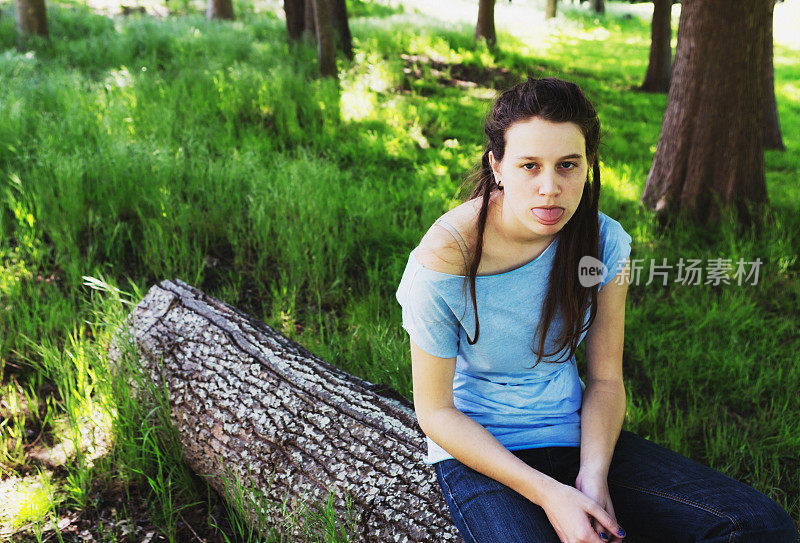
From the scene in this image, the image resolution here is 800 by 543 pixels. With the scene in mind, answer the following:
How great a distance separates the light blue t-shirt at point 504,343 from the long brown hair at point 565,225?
3 centimetres

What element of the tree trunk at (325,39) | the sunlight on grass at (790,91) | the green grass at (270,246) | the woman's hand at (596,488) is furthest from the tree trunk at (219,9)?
the woman's hand at (596,488)

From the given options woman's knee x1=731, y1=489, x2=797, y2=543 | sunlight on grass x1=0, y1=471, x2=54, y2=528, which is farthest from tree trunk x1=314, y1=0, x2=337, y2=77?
woman's knee x1=731, y1=489, x2=797, y2=543

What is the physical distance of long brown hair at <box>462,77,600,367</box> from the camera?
1.83 metres

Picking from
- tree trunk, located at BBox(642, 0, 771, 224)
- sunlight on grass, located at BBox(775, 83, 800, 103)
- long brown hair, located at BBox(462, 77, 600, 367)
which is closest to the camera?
long brown hair, located at BBox(462, 77, 600, 367)

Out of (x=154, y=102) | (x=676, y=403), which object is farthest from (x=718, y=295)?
(x=154, y=102)

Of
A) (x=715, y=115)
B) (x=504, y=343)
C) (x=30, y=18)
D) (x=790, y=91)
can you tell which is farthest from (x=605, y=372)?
(x=790, y=91)

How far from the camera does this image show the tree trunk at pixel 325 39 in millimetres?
7887

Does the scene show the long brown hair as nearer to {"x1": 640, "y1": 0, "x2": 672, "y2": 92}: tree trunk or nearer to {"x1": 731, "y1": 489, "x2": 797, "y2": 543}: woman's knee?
{"x1": 731, "y1": 489, "x2": 797, "y2": 543}: woman's knee

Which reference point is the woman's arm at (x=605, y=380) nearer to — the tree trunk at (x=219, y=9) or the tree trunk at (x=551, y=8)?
the tree trunk at (x=219, y=9)

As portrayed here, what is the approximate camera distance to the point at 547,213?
1.83 m

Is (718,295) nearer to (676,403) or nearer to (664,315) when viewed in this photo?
(664,315)

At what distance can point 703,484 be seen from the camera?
1.80 m

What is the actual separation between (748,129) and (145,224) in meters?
4.71

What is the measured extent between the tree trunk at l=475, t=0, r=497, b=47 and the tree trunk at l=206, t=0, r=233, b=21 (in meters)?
6.06
